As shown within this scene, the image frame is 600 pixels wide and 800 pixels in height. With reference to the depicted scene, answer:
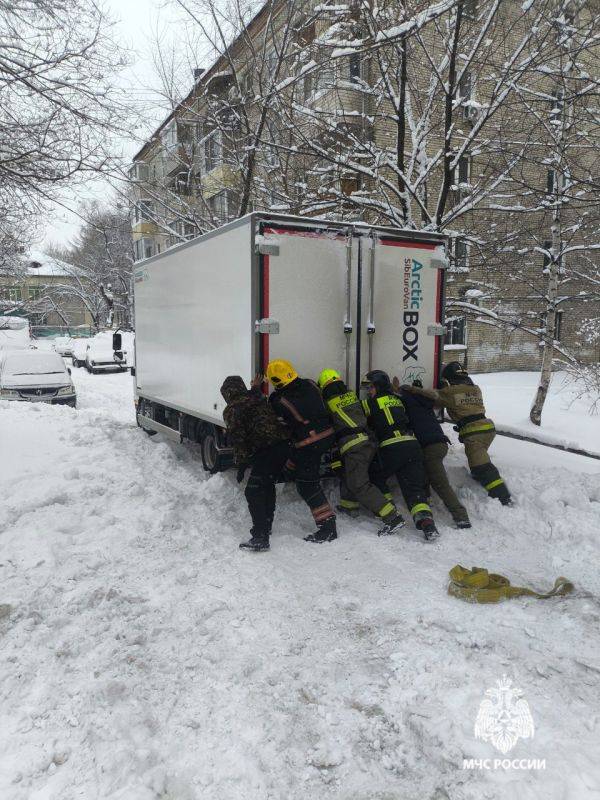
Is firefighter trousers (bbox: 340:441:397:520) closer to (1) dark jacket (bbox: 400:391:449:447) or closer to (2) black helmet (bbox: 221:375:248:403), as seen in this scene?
(1) dark jacket (bbox: 400:391:449:447)

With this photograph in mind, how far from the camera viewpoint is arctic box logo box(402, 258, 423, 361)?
6551 mm

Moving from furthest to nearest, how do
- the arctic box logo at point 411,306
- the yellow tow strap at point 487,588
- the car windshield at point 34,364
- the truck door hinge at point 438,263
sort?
the car windshield at point 34,364 → the truck door hinge at point 438,263 → the arctic box logo at point 411,306 → the yellow tow strap at point 487,588

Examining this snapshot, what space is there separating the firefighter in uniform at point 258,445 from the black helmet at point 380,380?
114cm

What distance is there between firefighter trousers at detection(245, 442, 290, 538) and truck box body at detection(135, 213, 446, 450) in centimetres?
89

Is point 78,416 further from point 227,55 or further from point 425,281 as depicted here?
point 425,281

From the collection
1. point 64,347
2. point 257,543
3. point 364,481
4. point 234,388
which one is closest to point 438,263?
point 364,481

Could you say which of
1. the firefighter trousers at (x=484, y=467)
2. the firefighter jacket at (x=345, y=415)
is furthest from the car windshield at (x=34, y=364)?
the firefighter trousers at (x=484, y=467)

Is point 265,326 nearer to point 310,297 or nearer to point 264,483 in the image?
point 310,297

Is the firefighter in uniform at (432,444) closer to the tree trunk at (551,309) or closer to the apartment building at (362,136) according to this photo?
the apartment building at (362,136)

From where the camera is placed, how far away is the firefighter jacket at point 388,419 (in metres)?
5.84

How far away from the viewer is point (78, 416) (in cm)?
1223

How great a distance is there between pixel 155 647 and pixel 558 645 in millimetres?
2564

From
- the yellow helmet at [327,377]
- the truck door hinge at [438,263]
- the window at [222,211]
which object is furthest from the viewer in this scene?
the window at [222,211]

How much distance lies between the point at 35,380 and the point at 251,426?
11.7 metres
